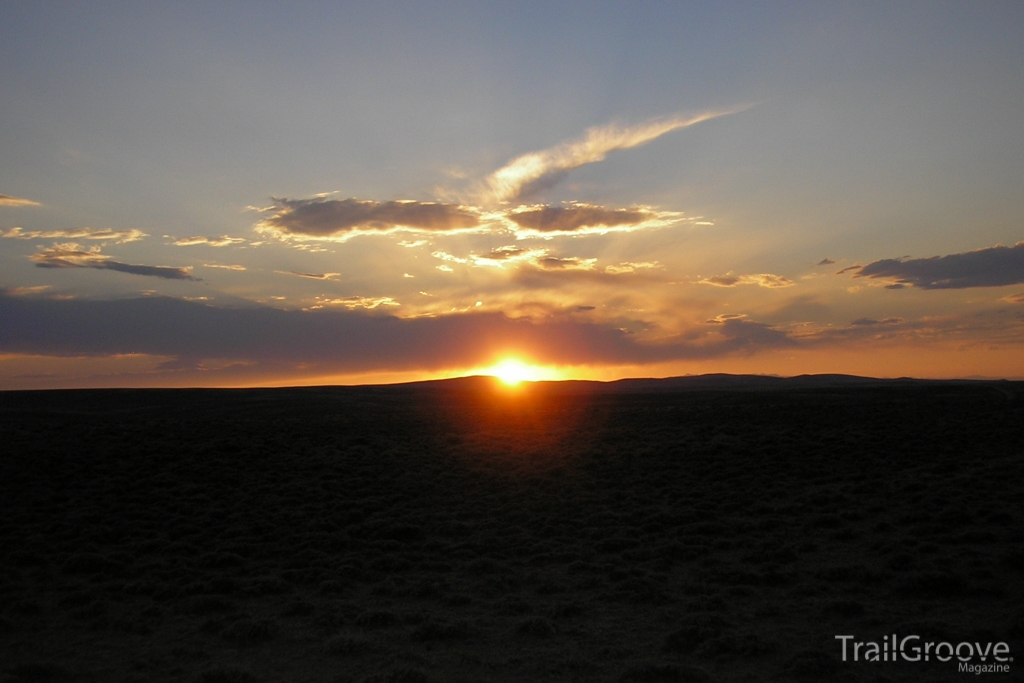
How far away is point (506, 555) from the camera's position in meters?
16.9

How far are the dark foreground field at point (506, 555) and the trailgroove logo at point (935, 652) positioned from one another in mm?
228

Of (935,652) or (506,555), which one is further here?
(506,555)

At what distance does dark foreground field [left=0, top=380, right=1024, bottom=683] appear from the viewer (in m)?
10.4

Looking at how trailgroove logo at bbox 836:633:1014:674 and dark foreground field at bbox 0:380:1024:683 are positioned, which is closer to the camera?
trailgroove logo at bbox 836:633:1014:674

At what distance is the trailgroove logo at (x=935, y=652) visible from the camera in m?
8.95

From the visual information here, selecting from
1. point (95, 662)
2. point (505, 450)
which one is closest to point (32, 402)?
point (505, 450)

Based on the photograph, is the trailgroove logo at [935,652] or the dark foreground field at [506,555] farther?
the dark foreground field at [506,555]

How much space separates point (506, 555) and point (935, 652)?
9.86 m

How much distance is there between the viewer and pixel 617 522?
64.4 ft

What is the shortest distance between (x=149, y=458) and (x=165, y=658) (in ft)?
66.5

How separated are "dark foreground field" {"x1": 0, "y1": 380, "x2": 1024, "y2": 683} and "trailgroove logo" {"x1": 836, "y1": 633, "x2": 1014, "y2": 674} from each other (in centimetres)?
23

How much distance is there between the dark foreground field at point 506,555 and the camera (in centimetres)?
1035

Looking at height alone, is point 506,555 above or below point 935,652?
below

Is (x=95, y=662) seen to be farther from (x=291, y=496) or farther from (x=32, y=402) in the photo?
(x=32, y=402)
